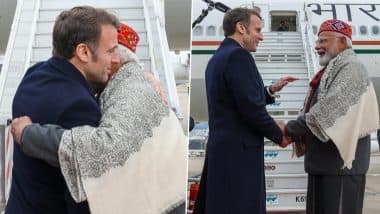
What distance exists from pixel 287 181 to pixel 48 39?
3.03m

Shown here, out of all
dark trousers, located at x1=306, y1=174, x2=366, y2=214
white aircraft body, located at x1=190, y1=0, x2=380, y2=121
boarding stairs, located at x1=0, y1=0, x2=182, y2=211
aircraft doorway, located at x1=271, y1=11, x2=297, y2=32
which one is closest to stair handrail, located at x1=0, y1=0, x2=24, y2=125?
boarding stairs, located at x1=0, y1=0, x2=182, y2=211

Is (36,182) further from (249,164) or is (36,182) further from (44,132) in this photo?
(249,164)

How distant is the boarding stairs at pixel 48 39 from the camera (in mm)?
5699

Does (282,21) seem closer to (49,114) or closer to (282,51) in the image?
(282,51)

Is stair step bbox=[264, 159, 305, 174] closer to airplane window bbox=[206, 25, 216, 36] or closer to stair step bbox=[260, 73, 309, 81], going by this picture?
stair step bbox=[260, 73, 309, 81]

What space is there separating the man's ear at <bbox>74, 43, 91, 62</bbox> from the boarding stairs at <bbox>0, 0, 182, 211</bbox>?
3.68 meters

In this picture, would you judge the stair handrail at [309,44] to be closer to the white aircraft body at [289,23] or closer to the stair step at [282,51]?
the stair step at [282,51]

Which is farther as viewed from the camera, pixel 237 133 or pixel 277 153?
pixel 277 153

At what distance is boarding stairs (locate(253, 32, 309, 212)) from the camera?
4.61 meters

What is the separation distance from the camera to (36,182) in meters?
1.52

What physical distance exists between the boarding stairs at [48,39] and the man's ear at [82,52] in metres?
3.68

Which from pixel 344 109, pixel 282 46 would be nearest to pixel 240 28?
pixel 344 109

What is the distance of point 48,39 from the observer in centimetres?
618

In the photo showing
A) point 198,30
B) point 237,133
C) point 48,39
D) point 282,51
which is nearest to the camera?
point 237,133
